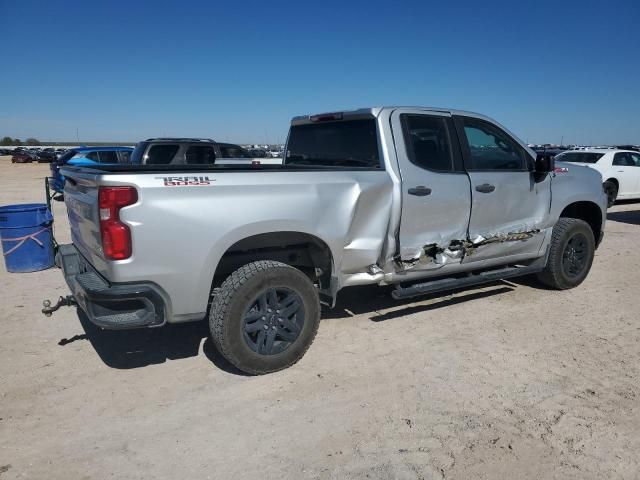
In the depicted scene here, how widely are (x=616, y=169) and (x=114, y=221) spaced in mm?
15435

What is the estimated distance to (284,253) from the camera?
410cm

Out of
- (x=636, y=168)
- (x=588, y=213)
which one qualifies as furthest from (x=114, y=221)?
(x=636, y=168)

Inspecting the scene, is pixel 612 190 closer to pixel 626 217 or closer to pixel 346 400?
pixel 626 217

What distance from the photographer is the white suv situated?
14609 millimetres

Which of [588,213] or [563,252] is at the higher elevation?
[588,213]

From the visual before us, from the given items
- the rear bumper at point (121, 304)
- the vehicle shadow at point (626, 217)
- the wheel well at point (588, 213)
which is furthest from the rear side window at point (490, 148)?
the vehicle shadow at point (626, 217)

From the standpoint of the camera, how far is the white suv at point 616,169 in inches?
575

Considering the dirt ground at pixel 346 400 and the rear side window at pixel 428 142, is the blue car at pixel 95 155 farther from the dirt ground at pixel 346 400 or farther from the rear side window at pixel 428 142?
the rear side window at pixel 428 142

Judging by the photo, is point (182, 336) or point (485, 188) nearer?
point (182, 336)

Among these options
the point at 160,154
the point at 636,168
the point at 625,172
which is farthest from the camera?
the point at 636,168

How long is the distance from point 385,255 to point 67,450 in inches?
107

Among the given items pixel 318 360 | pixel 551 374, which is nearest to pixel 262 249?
pixel 318 360

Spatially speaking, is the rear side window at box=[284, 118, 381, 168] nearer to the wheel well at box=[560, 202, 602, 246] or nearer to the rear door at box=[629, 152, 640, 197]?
the wheel well at box=[560, 202, 602, 246]

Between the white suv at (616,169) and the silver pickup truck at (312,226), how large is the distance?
10154 mm
